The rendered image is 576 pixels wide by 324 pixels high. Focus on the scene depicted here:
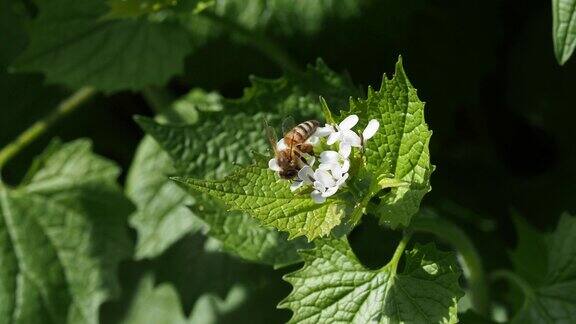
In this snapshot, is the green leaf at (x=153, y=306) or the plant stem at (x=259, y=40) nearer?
the plant stem at (x=259, y=40)

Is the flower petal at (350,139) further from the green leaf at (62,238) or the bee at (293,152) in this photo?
the green leaf at (62,238)

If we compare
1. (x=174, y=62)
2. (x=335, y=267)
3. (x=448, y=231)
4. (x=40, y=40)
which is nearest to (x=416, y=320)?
(x=335, y=267)

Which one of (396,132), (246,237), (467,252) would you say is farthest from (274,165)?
(467,252)

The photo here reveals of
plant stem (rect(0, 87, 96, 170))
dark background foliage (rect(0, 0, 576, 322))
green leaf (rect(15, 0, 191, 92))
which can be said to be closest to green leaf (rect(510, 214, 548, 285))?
dark background foliage (rect(0, 0, 576, 322))

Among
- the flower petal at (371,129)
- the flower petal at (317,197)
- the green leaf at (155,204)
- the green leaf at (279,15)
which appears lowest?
the green leaf at (155,204)

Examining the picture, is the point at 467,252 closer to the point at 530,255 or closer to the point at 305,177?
the point at 530,255

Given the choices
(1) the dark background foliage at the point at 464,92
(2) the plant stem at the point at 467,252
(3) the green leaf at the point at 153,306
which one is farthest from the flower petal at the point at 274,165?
(3) the green leaf at the point at 153,306
